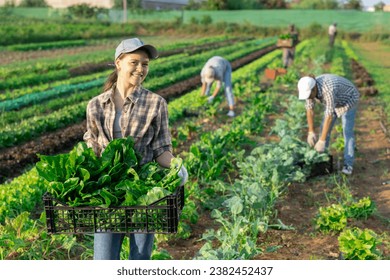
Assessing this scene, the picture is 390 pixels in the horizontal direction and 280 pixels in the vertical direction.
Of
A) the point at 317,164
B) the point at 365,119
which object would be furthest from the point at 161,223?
the point at 365,119

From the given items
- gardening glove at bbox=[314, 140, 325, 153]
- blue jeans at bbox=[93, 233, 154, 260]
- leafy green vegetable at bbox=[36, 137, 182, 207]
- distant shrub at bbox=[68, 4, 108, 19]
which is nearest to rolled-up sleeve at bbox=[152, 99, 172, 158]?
leafy green vegetable at bbox=[36, 137, 182, 207]

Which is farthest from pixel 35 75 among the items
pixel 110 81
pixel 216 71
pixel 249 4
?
pixel 249 4

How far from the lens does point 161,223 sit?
2.46m

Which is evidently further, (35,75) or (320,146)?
(35,75)

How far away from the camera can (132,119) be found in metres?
2.86

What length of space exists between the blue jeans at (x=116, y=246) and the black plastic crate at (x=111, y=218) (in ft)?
0.83

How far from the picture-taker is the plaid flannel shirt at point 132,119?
9.36ft

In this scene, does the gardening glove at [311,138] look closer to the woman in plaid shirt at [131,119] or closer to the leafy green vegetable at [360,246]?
the leafy green vegetable at [360,246]

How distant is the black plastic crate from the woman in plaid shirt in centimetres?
30

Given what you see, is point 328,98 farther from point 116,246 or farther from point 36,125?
point 36,125

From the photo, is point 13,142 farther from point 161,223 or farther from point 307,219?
point 161,223

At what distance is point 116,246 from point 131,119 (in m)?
0.70

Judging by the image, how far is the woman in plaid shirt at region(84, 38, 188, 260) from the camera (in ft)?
9.12

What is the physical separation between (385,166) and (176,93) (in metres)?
6.69
